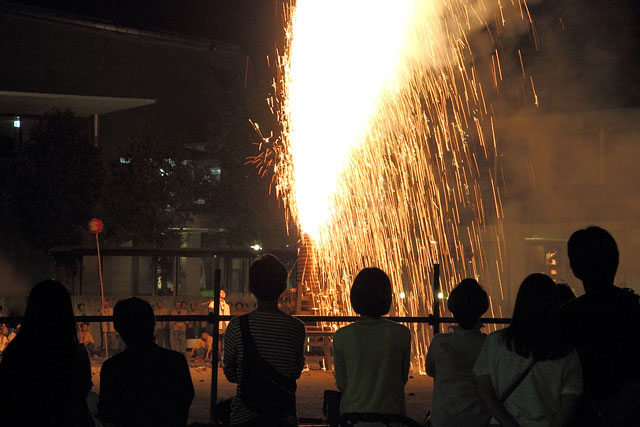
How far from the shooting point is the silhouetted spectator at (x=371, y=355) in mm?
4836

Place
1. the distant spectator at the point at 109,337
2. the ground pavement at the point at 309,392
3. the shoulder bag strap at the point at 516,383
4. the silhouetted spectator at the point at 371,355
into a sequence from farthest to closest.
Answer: the distant spectator at the point at 109,337 → the ground pavement at the point at 309,392 → the silhouetted spectator at the point at 371,355 → the shoulder bag strap at the point at 516,383

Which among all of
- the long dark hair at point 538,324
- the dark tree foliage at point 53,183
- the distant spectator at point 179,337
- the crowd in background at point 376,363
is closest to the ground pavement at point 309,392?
the distant spectator at point 179,337

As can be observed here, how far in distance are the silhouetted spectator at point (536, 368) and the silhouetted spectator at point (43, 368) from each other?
194cm

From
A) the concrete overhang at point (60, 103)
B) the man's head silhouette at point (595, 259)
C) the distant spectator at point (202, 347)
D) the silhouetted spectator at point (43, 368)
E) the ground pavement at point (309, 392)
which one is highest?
the concrete overhang at point (60, 103)

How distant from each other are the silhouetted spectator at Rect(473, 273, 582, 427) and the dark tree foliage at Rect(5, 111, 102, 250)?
29.1 meters

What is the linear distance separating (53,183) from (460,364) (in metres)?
28.5

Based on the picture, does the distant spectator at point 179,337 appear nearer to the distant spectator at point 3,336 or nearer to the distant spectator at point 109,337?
the distant spectator at point 109,337

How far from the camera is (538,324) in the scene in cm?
404

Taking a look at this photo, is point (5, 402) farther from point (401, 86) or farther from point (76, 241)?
point (76, 241)

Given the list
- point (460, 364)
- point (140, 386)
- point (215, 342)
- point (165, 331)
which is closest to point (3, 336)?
point (165, 331)

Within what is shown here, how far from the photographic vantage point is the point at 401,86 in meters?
19.4

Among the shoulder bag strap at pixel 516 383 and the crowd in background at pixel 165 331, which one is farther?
the crowd in background at pixel 165 331

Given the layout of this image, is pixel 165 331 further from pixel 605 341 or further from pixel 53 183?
pixel 605 341

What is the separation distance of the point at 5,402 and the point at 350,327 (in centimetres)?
186
